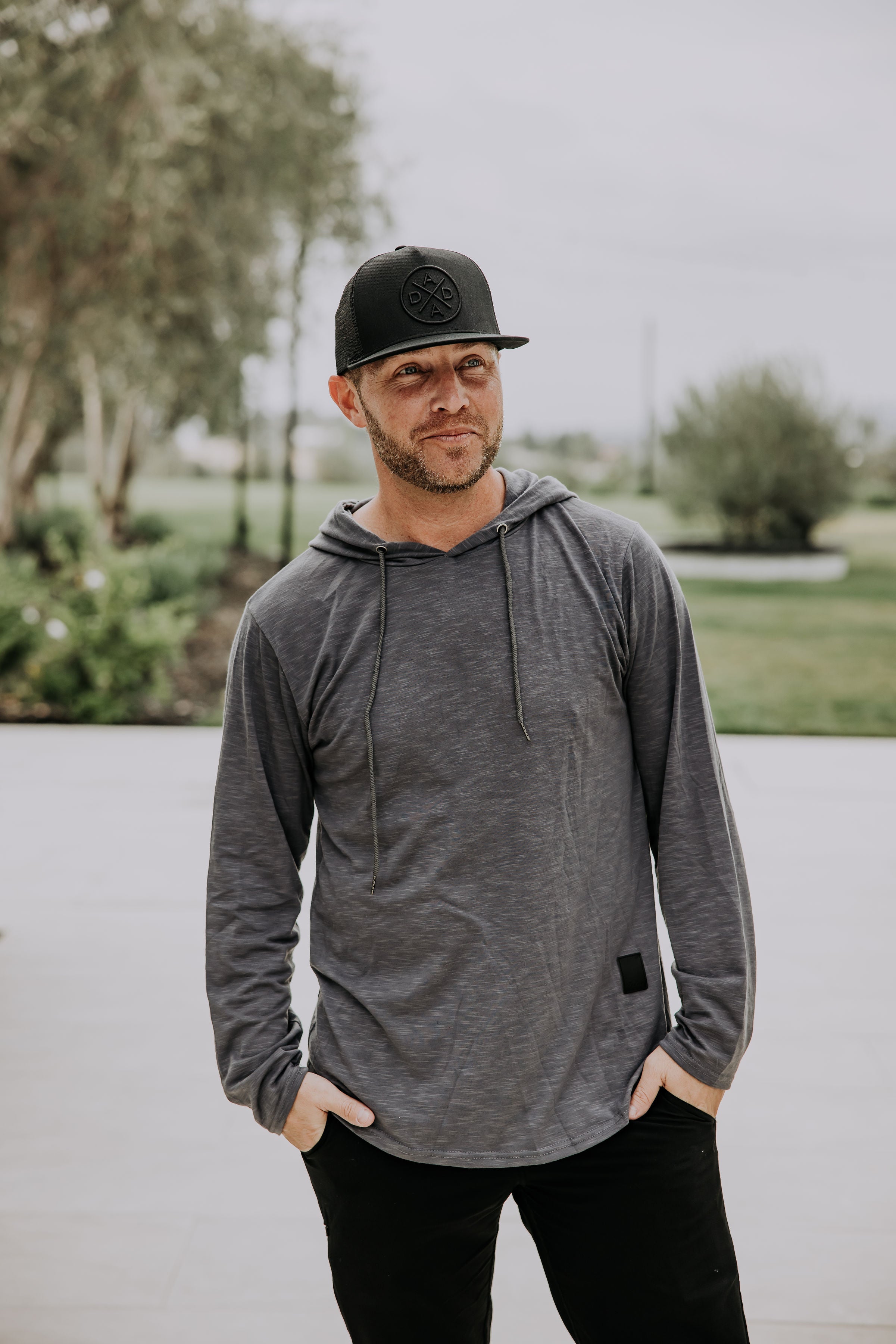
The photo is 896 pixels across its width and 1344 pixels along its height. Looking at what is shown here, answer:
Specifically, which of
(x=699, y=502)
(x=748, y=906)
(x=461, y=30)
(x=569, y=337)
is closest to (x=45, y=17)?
(x=461, y=30)

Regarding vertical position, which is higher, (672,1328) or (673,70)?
(673,70)

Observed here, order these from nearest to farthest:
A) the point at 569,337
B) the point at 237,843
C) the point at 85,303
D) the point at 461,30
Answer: the point at 237,843 → the point at 85,303 → the point at 461,30 → the point at 569,337

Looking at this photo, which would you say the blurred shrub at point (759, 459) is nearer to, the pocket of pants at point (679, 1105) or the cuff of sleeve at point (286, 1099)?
the pocket of pants at point (679, 1105)

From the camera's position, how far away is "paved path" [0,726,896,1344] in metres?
2.26

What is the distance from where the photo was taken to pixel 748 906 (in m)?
1.47

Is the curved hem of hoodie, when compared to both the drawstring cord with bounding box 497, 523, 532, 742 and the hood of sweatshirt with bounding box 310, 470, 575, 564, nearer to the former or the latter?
the drawstring cord with bounding box 497, 523, 532, 742

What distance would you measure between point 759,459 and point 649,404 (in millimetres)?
1134

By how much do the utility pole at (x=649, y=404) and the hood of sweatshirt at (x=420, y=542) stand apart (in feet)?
32.9

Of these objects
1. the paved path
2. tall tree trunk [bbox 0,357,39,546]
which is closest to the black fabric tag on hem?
the paved path

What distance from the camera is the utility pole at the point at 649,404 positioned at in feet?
36.2

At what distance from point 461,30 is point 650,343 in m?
3.04

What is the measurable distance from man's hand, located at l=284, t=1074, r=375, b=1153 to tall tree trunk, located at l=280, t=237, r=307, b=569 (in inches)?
356

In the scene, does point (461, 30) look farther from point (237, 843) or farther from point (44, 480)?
point (237, 843)

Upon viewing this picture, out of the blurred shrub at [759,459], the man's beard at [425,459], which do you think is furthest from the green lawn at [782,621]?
the man's beard at [425,459]
